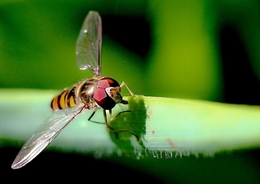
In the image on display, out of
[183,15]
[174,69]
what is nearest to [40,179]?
[174,69]

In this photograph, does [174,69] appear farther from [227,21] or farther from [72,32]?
[72,32]

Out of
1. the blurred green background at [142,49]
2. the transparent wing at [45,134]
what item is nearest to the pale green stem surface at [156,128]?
the transparent wing at [45,134]

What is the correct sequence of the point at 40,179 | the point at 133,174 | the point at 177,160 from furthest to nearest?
the point at 40,179 < the point at 133,174 < the point at 177,160

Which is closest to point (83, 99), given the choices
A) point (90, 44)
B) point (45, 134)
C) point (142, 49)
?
point (45, 134)

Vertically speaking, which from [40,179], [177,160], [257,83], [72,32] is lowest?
[40,179]

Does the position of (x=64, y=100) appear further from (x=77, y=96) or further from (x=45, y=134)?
(x=45, y=134)

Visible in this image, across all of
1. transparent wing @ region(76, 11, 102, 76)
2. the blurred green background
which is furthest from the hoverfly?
the blurred green background
